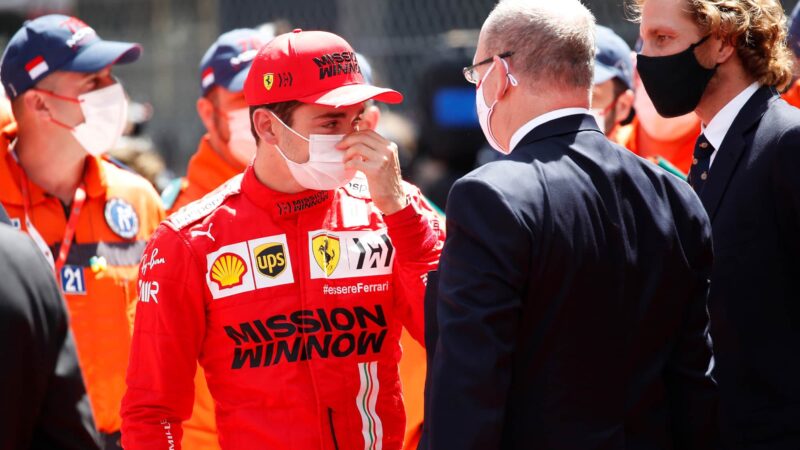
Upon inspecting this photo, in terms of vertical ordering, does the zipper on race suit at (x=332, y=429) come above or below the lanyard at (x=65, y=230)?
above

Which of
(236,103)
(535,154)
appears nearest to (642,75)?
(535,154)

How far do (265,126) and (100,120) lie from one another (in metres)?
1.55

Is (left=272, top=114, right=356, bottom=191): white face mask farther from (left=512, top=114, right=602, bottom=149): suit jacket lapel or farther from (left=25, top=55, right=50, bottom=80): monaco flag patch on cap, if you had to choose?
(left=25, top=55, right=50, bottom=80): monaco flag patch on cap

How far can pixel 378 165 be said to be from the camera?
3.00m

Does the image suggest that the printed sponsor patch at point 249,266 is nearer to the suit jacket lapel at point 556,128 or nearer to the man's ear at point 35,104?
the suit jacket lapel at point 556,128

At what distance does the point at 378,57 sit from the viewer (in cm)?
874

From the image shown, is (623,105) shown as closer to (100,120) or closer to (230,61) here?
(230,61)

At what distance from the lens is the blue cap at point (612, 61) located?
4.86 metres

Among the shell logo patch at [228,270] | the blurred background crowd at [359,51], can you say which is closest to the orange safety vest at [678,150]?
the blurred background crowd at [359,51]

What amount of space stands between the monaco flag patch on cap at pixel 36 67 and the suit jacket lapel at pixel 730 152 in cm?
266

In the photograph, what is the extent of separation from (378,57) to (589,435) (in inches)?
259

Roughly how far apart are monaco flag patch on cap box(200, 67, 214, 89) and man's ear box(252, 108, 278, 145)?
2.00 m

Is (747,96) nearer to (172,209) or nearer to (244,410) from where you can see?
(244,410)

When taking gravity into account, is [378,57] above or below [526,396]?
below
